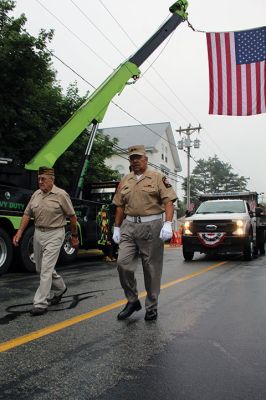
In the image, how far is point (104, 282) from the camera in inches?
329

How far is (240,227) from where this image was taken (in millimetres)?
12461

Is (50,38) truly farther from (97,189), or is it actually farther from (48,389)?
(48,389)

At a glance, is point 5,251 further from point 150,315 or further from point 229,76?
point 229,76

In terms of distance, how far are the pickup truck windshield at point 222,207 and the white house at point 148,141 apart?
83.7 ft

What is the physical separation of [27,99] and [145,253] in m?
10.0

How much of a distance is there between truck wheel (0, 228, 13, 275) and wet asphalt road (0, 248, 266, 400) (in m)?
2.16

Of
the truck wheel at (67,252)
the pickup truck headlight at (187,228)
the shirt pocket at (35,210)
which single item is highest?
the shirt pocket at (35,210)

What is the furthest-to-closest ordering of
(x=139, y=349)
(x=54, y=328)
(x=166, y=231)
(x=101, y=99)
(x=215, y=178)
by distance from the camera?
(x=215, y=178)
(x=101, y=99)
(x=166, y=231)
(x=54, y=328)
(x=139, y=349)

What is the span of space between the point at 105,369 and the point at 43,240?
2.48 m

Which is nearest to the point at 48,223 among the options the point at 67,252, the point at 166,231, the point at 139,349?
the point at 166,231

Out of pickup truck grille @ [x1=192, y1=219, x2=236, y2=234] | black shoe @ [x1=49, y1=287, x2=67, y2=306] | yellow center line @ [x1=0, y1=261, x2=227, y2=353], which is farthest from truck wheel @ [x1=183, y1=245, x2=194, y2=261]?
black shoe @ [x1=49, y1=287, x2=67, y2=306]

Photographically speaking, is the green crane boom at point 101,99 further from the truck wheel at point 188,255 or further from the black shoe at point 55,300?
the black shoe at point 55,300

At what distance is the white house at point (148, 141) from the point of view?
41.1 metres

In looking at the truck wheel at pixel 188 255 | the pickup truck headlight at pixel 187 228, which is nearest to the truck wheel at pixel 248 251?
the truck wheel at pixel 188 255
